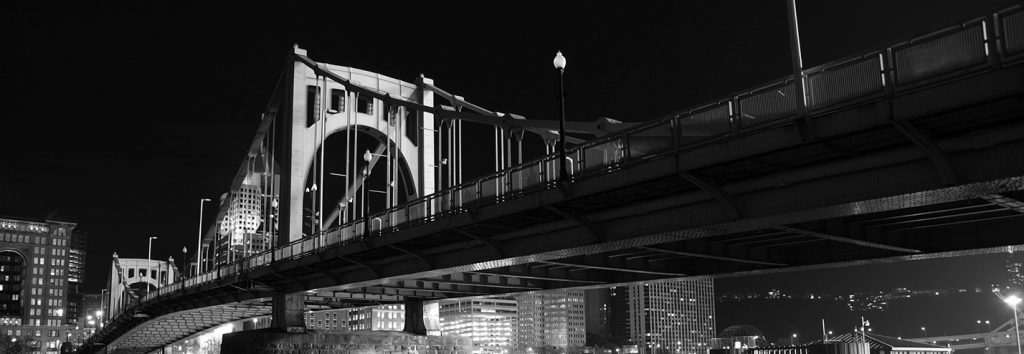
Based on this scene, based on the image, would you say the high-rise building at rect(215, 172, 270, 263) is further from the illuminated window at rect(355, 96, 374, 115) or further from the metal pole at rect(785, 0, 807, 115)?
the metal pole at rect(785, 0, 807, 115)

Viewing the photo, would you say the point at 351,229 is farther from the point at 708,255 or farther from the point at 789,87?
the point at 789,87

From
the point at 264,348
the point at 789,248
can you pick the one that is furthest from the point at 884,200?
the point at 264,348

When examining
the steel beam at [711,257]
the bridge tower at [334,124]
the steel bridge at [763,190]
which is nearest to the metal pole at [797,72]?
the steel bridge at [763,190]

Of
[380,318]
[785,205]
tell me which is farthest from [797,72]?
[380,318]

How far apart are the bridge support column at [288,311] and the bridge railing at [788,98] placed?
23.2 m

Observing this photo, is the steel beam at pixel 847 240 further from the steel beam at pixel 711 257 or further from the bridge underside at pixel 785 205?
the steel beam at pixel 711 257

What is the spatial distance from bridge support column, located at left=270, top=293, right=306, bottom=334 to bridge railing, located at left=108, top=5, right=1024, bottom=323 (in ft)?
76.0

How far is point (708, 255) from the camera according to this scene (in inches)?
1136

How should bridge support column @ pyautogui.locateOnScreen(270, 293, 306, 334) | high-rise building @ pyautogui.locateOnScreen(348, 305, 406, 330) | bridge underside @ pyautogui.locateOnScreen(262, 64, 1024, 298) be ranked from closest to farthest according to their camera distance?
bridge underside @ pyautogui.locateOnScreen(262, 64, 1024, 298), bridge support column @ pyautogui.locateOnScreen(270, 293, 306, 334), high-rise building @ pyautogui.locateOnScreen(348, 305, 406, 330)

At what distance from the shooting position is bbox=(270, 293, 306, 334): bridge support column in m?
51.2

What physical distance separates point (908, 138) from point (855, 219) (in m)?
7.84

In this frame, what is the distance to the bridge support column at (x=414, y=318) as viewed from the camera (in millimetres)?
54219

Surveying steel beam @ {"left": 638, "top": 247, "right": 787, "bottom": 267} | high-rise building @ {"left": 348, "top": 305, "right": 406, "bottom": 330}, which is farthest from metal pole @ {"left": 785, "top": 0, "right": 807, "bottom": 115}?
high-rise building @ {"left": 348, "top": 305, "right": 406, "bottom": 330}

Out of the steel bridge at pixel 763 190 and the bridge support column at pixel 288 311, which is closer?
the steel bridge at pixel 763 190
